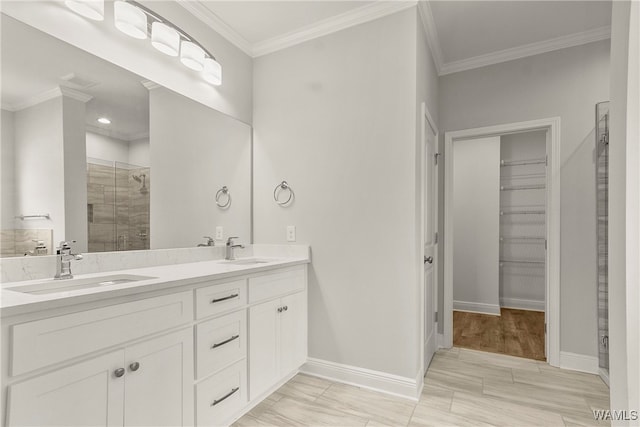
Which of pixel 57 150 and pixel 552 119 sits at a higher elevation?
pixel 552 119

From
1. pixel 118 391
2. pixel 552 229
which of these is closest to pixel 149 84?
pixel 118 391

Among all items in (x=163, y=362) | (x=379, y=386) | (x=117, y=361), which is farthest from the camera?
(x=379, y=386)

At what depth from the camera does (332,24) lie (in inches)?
97.8

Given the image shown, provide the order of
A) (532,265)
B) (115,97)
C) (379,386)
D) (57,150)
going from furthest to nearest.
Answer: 1. (532,265)
2. (379,386)
3. (115,97)
4. (57,150)

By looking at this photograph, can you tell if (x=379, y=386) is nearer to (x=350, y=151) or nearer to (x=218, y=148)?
(x=350, y=151)

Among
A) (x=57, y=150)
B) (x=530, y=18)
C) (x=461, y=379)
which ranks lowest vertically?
(x=461, y=379)

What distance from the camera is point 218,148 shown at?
2549mm

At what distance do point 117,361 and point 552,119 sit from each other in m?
3.27

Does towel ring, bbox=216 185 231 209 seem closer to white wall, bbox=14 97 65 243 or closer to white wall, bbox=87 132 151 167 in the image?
white wall, bbox=87 132 151 167

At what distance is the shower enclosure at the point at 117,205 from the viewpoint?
179 cm

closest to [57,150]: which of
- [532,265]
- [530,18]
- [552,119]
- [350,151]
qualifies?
[350,151]

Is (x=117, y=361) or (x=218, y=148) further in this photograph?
(x=218, y=148)

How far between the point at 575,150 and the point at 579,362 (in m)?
1.63

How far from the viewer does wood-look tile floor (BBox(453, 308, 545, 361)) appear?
3.07 metres
